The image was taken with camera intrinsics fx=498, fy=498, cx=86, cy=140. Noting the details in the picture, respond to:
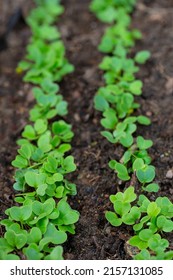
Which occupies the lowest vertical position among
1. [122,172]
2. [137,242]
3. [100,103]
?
[137,242]

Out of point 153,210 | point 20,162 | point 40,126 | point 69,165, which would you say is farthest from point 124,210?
point 40,126

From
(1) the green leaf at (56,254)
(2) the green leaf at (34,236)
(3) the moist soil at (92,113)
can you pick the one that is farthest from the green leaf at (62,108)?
(1) the green leaf at (56,254)

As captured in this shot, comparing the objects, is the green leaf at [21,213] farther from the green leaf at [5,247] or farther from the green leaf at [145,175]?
the green leaf at [145,175]

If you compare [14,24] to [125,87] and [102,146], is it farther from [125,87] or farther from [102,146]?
[102,146]

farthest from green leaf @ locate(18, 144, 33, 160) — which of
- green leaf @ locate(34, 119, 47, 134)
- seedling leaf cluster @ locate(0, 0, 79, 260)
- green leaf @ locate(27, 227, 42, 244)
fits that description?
green leaf @ locate(27, 227, 42, 244)

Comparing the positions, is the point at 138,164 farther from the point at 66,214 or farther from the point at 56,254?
the point at 56,254

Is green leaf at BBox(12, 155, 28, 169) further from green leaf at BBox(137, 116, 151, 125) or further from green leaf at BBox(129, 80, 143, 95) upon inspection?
green leaf at BBox(129, 80, 143, 95)
